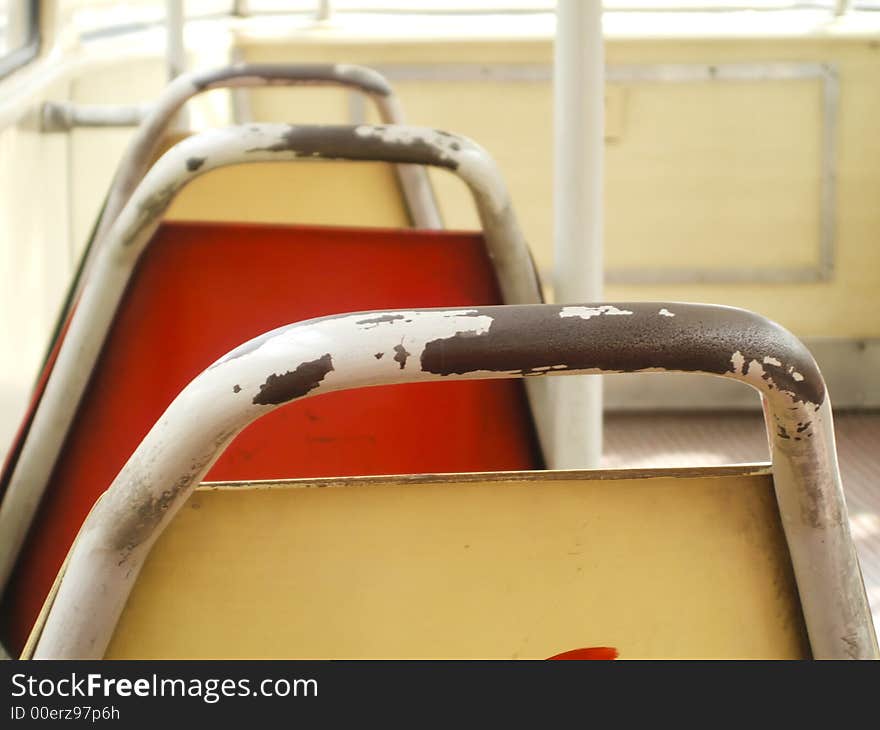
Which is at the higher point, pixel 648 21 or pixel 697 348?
pixel 648 21

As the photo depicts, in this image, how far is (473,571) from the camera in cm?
46

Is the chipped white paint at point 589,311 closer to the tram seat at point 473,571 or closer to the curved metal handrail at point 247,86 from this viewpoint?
the tram seat at point 473,571

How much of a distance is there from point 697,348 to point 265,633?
209 millimetres

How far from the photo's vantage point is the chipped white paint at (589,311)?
0.40 metres

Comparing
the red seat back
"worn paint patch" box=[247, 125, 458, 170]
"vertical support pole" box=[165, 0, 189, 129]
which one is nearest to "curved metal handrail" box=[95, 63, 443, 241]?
the red seat back

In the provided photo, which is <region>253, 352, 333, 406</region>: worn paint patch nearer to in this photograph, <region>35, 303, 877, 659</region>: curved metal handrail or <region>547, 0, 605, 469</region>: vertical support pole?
<region>35, 303, 877, 659</region>: curved metal handrail

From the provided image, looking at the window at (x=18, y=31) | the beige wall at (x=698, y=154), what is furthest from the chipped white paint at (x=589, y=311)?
the beige wall at (x=698, y=154)

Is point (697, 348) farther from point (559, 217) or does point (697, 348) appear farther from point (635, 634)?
point (559, 217)

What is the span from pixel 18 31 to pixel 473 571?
57.0 inches

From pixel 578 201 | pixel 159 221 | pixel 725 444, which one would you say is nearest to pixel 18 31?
pixel 159 221

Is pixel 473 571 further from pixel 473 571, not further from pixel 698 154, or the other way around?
pixel 698 154

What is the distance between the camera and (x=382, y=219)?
157 cm

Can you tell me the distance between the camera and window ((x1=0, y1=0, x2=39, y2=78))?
1.59m

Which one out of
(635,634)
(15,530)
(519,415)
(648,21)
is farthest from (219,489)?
(648,21)
